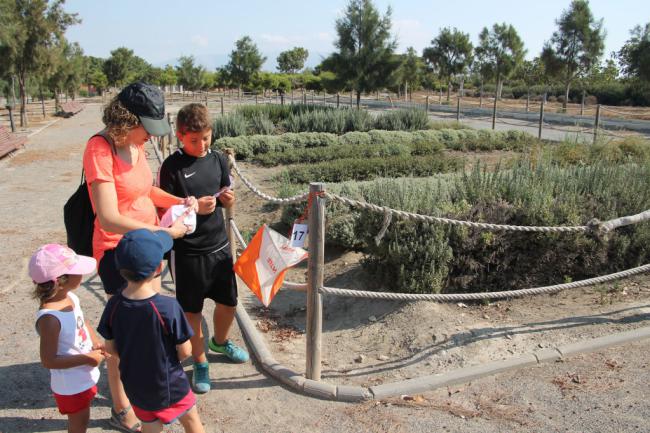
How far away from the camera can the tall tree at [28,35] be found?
912 inches

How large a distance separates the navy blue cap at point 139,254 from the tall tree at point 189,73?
207 ft

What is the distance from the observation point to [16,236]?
7352 mm

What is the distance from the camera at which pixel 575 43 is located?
122 ft

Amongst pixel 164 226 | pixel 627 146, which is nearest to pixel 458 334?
pixel 164 226

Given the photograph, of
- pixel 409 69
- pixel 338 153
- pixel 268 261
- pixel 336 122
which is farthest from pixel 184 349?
pixel 409 69

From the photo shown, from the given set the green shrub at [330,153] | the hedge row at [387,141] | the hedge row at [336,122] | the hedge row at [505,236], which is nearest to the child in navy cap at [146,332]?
the hedge row at [505,236]

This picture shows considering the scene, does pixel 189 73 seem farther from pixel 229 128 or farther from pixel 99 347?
pixel 99 347

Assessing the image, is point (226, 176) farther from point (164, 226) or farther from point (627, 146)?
point (627, 146)

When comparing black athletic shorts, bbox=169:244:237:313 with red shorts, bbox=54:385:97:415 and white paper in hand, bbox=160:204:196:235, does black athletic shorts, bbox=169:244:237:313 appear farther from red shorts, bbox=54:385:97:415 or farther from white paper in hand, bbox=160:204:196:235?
red shorts, bbox=54:385:97:415

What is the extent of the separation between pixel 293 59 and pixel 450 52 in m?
33.2

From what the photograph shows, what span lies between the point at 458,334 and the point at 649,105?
1849 inches

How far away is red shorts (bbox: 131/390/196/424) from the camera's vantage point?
2.54m

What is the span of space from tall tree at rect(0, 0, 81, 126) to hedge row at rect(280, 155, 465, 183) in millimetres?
18617

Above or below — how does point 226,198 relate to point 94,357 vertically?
above
